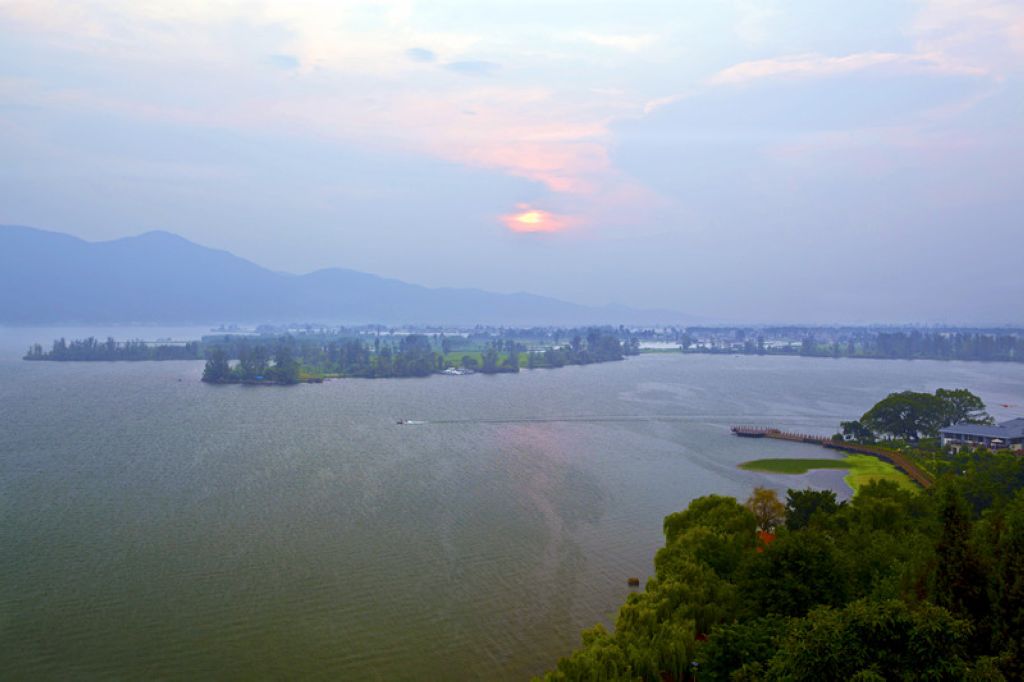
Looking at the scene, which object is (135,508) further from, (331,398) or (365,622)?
(331,398)

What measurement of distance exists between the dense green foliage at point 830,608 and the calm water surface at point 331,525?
9.57ft

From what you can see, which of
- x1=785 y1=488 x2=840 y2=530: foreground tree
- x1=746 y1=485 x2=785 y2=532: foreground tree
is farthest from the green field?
x1=785 y1=488 x2=840 y2=530: foreground tree

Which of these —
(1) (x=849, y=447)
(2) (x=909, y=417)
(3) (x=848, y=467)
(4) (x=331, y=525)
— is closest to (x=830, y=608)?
(4) (x=331, y=525)

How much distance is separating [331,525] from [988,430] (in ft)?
93.3

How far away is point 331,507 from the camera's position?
21547 mm

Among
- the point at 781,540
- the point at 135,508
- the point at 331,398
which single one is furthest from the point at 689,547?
the point at 331,398

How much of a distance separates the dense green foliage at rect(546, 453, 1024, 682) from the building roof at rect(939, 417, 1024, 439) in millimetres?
19147

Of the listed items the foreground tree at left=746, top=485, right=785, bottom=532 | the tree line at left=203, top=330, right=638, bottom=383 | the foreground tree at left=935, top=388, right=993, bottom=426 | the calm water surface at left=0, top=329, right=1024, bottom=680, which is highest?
the tree line at left=203, top=330, right=638, bottom=383

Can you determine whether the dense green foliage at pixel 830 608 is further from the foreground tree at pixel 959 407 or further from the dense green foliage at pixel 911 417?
the foreground tree at pixel 959 407

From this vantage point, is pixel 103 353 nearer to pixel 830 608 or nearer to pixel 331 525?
pixel 331 525

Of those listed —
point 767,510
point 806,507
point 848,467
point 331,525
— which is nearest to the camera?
point 806,507

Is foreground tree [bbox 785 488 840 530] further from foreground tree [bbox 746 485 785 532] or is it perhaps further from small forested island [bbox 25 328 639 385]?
small forested island [bbox 25 328 639 385]

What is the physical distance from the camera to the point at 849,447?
32938 mm

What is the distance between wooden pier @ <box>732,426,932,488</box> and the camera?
26078 millimetres
